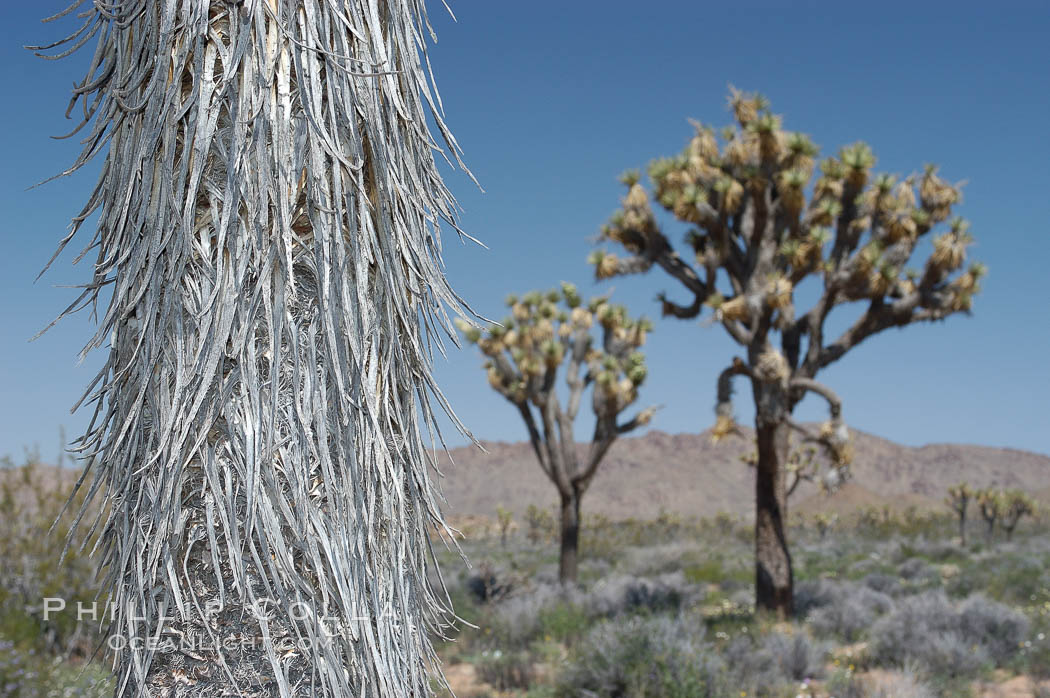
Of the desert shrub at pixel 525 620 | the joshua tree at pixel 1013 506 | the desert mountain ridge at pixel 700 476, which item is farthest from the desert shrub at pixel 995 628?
the desert mountain ridge at pixel 700 476

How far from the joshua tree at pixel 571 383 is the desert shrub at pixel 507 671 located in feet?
19.7

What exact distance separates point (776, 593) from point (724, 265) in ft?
15.7

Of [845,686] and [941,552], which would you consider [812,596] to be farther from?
[941,552]

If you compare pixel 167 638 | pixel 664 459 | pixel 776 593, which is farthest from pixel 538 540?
pixel 664 459

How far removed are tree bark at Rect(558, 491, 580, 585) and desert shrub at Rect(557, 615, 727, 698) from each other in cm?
734

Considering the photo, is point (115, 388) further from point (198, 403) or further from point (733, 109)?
point (733, 109)

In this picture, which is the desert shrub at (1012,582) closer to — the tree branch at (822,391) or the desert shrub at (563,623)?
the tree branch at (822,391)

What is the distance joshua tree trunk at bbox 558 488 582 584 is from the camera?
16172 mm

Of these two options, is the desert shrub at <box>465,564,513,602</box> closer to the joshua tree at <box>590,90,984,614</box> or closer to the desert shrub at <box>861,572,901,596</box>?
the joshua tree at <box>590,90,984,614</box>

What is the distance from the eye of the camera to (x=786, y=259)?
39.2 ft

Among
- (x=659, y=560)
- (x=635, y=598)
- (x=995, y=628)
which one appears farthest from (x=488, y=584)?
(x=659, y=560)

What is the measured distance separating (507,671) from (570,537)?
671cm

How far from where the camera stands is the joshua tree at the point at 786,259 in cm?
1155

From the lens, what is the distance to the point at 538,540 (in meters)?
36.8
